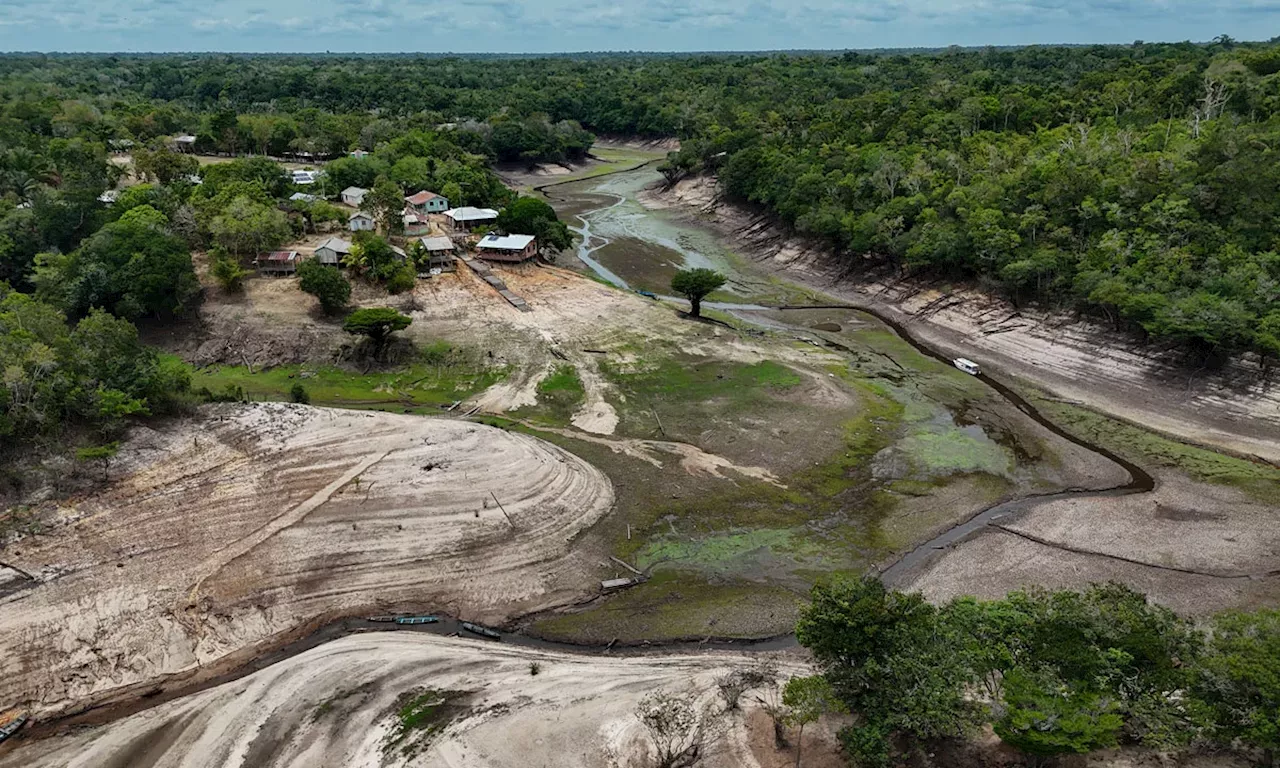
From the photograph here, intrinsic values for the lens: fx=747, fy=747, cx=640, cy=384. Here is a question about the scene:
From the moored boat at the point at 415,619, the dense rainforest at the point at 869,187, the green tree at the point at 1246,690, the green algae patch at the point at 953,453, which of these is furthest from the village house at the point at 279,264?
the green tree at the point at 1246,690

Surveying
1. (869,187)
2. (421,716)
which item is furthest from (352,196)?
(421,716)

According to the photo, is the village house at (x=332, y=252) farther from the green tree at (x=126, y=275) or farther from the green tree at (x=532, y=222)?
the green tree at (x=532, y=222)

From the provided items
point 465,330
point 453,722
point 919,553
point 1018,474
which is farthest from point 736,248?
point 453,722

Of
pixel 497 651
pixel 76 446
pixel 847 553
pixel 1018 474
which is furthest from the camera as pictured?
pixel 1018 474

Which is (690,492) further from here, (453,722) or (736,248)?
(736,248)

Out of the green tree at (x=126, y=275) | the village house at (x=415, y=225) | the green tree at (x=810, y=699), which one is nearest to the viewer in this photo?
the green tree at (x=810, y=699)

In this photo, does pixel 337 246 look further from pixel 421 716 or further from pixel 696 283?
pixel 421 716

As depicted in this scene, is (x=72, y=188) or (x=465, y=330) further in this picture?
(x=72, y=188)
